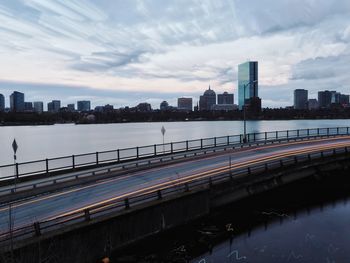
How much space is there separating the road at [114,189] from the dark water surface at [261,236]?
3254 millimetres

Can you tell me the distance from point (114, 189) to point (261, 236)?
9.88m

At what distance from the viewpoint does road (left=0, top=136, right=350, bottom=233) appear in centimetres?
1860

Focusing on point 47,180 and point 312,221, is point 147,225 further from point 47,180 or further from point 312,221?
point 312,221

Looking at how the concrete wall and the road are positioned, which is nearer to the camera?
the concrete wall

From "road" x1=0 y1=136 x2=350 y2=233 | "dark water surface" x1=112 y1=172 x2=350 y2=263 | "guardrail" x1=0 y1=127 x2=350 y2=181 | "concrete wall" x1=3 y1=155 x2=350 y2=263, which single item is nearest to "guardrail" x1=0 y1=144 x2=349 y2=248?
"concrete wall" x1=3 y1=155 x2=350 y2=263

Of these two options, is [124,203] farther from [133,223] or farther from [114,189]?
[114,189]

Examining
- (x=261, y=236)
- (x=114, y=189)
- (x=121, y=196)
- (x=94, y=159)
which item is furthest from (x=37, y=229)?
(x=94, y=159)

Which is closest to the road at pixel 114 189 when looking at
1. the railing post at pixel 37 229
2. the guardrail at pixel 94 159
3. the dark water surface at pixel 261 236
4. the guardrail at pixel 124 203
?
the guardrail at pixel 124 203

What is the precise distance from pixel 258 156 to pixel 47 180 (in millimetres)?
20135

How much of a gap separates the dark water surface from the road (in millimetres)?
3254

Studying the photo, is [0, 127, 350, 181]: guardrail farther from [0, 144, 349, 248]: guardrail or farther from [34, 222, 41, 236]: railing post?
[34, 222, 41, 236]: railing post

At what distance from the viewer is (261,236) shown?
923 inches

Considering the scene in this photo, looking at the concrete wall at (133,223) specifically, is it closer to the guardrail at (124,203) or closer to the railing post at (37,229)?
the railing post at (37,229)

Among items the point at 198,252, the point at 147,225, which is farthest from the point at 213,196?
the point at 147,225
